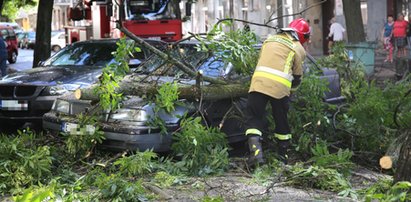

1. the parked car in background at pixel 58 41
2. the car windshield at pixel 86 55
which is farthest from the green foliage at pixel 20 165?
the parked car in background at pixel 58 41

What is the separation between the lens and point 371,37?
27.5 meters

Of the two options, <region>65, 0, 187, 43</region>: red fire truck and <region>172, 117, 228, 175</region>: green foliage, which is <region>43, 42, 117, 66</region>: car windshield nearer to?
<region>172, 117, 228, 175</region>: green foliage

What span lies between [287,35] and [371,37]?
2102 cm

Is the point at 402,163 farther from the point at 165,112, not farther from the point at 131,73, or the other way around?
the point at 131,73

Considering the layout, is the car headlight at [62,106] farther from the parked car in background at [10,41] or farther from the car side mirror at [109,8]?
the parked car in background at [10,41]

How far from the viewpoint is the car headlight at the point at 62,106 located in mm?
8340

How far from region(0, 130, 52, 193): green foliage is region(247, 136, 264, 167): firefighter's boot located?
202 centimetres

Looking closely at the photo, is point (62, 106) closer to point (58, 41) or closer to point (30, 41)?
point (58, 41)

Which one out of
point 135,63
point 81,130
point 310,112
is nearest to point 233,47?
point 310,112

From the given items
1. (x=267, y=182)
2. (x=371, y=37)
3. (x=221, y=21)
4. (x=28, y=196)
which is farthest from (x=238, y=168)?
(x=371, y=37)

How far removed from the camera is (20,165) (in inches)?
257

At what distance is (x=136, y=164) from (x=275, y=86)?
1663 mm

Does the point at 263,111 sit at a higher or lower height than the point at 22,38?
lower

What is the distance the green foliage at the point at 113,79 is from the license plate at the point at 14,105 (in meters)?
2.85
